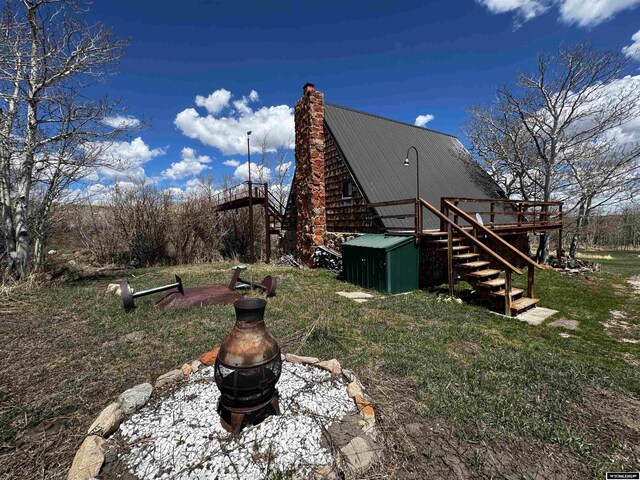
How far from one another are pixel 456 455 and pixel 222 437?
1976 millimetres

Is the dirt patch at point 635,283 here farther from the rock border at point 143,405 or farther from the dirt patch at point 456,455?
the rock border at point 143,405

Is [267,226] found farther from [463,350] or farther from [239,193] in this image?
[463,350]

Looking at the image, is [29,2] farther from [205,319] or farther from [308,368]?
[308,368]

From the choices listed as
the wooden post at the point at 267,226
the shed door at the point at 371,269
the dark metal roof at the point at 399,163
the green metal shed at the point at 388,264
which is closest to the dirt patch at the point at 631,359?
the green metal shed at the point at 388,264

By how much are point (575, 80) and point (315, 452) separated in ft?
57.5

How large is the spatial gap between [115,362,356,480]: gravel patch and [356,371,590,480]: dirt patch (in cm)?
50

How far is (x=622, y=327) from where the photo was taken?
17.9 ft

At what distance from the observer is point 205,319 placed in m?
5.62

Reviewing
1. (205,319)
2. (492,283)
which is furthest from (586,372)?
(205,319)

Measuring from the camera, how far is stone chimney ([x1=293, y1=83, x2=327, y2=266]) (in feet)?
38.7

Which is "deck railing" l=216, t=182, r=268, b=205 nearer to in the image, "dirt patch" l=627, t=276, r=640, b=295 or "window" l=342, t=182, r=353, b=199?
"window" l=342, t=182, r=353, b=199

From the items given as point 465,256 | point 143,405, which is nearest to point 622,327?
point 465,256

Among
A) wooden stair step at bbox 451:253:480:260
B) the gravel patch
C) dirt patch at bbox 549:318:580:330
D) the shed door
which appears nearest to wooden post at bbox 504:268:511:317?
dirt patch at bbox 549:318:580:330

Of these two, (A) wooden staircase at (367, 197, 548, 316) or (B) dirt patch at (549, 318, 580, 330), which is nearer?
(B) dirt patch at (549, 318, 580, 330)
